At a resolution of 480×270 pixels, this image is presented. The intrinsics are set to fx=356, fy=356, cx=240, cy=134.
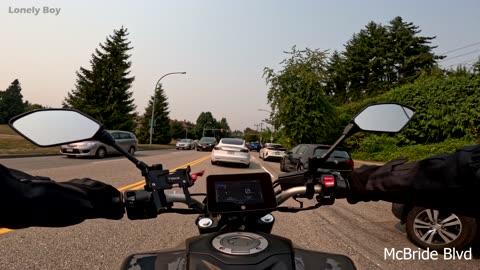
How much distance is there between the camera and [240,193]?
172 centimetres

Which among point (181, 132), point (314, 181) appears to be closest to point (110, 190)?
point (314, 181)

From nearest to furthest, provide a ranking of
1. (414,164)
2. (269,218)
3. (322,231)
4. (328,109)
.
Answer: (414,164) < (269,218) < (322,231) < (328,109)

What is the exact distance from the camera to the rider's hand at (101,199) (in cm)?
155

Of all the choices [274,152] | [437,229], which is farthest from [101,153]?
[437,229]

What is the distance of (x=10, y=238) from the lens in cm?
432

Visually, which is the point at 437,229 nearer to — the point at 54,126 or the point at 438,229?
the point at 438,229

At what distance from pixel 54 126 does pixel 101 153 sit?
750 inches

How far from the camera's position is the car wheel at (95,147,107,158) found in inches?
753

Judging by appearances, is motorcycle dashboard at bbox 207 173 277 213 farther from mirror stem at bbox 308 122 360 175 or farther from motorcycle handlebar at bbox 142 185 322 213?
mirror stem at bbox 308 122 360 175

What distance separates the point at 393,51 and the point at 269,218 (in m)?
59.9

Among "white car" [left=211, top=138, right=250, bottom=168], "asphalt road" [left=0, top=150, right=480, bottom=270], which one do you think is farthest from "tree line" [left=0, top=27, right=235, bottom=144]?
"asphalt road" [left=0, top=150, right=480, bottom=270]

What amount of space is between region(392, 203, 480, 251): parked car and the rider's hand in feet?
12.6

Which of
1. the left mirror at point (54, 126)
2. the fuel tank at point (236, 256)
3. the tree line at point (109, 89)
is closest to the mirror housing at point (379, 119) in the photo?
the fuel tank at point (236, 256)

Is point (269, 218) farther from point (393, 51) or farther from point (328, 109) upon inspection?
point (393, 51)
